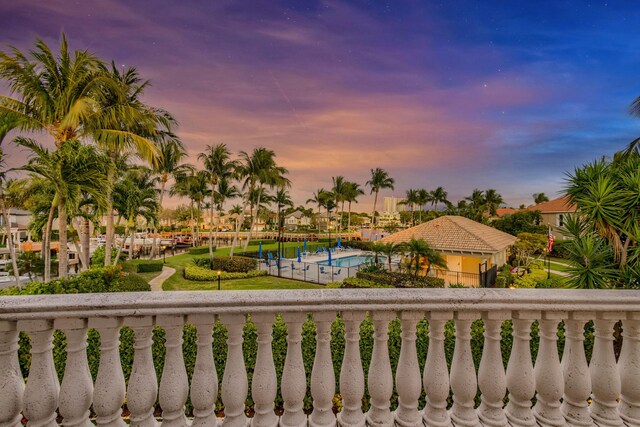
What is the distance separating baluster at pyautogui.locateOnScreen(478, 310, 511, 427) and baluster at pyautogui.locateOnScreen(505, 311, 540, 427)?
0.06 m

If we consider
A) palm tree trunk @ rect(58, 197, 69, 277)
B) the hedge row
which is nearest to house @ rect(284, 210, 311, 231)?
the hedge row

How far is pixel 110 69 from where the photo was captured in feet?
62.3

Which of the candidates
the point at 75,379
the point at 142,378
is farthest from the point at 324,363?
the point at 75,379

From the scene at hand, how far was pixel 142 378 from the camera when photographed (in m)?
1.70

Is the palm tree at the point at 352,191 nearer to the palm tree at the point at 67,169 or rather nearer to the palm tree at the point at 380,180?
the palm tree at the point at 380,180

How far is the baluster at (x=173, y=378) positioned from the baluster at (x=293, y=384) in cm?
60

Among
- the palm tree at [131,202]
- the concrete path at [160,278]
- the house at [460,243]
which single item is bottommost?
the concrete path at [160,278]

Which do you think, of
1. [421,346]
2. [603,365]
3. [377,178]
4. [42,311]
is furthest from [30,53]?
[377,178]

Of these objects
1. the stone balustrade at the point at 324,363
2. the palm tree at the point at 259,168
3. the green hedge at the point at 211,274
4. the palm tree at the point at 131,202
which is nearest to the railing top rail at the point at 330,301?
the stone balustrade at the point at 324,363

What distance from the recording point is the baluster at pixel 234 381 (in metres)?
1.75

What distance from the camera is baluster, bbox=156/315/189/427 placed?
5.54ft

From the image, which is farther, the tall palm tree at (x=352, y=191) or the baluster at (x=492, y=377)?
the tall palm tree at (x=352, y=191)

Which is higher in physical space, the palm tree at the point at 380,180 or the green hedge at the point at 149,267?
the palm tree at the point at 380,180

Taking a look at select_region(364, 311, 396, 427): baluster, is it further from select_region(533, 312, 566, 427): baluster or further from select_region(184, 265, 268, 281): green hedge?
select_region(184, 265, 268, 281): green hedge
